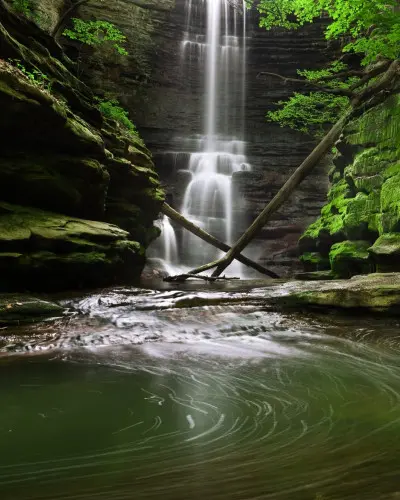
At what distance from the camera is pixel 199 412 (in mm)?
2820

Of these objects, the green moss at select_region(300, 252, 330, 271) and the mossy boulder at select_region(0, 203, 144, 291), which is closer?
the mossy boulder at select_region(0, 203, 144, 291)

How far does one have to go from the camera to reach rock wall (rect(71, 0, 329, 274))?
21.2m

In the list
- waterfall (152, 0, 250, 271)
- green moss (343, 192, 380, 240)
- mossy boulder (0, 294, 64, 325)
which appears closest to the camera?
mossy boulder (0, 294, 64, 325)

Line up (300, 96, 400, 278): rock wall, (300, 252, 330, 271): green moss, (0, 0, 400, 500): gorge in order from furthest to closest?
(300, 252, 330, 271): green moss → (300, 96, 400, 278): rock wall → (0, 0, 400, 500): gorge

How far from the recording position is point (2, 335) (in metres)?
5.20

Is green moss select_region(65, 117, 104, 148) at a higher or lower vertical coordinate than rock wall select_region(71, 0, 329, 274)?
lower

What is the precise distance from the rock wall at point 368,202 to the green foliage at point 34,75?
8.73 metres

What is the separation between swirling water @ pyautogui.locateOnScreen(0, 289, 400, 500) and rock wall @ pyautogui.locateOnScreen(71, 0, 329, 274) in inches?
553

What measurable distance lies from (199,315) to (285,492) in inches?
200

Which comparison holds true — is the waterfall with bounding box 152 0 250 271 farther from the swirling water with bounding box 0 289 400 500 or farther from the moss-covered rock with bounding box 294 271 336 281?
the swirling water with bounding box 0 289 400 500

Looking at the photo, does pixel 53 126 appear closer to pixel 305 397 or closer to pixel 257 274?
pixel 305 397

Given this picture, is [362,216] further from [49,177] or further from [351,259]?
[49,177]

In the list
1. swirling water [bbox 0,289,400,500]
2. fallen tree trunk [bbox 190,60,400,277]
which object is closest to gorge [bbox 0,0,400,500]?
swirling water [bbox 0,289,400,500]

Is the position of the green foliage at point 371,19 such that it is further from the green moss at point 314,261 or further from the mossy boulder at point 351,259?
the green moss at point 314,261
